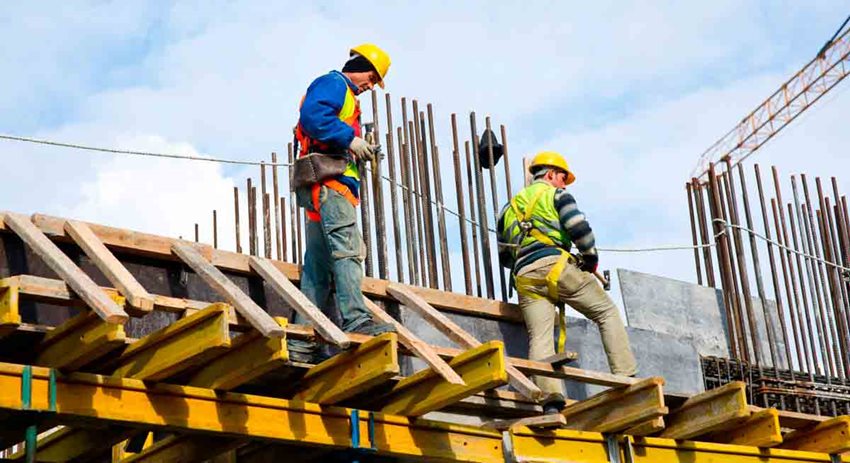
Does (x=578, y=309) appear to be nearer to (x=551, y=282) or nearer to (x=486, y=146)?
(x=551, y=282)

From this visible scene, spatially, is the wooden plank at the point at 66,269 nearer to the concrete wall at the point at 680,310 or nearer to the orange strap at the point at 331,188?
the orange strap at the point at 331,188

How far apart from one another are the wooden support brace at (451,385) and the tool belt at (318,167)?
5.13 ft

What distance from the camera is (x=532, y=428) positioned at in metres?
8.90

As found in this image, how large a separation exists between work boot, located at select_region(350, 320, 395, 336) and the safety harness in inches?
78.6

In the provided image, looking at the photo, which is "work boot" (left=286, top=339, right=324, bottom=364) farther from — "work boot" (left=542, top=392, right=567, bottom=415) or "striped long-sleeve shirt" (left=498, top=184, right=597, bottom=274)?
"striped long-sleeve shirt" (left=498, top=184, right=597, bottom=274)

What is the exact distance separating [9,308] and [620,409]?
13.6 ft

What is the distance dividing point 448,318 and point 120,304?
3663 millimetres

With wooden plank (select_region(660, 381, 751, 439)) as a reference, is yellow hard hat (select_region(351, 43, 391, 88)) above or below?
above

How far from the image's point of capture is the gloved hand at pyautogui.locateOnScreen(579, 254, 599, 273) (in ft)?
34.3

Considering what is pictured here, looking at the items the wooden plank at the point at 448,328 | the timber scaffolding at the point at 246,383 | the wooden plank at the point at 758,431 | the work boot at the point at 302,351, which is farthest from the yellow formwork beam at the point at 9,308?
the wooden plank at the point at 758,431

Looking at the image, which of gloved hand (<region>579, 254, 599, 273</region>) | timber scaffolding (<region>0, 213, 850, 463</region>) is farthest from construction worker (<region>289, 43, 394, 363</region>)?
gloved hand (<region>579, 254, 599, 273</region>)

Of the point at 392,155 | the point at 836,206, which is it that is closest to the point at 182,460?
the point at 392,155

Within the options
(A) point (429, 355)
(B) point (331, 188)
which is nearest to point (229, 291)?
(A) point (429, 355)

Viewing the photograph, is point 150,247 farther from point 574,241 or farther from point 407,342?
point 574,241
